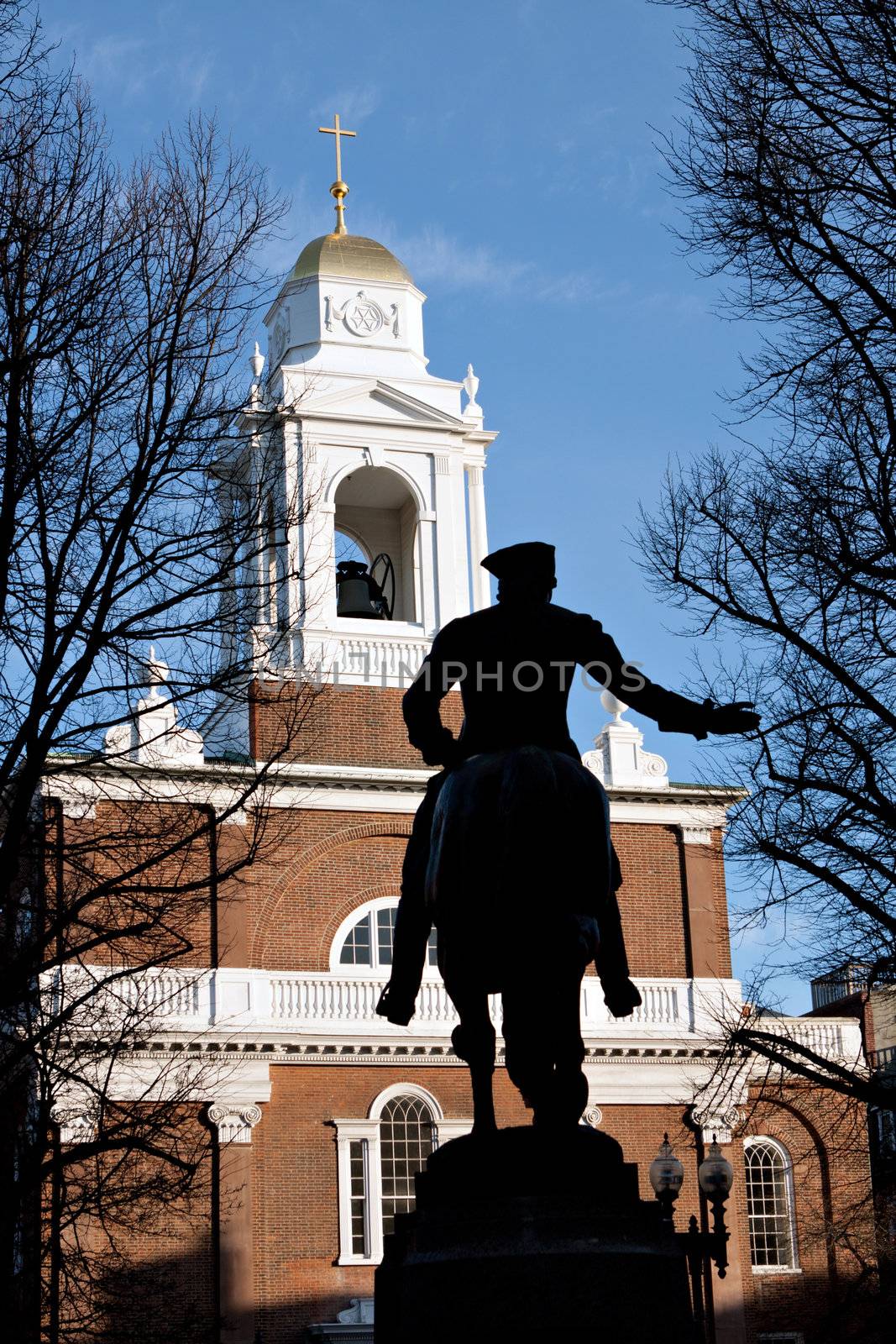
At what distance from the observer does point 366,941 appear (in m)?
33.9

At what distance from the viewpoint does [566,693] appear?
26.1 ft

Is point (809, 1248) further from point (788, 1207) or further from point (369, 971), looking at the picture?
point (369, 971)

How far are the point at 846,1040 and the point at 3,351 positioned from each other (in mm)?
28376

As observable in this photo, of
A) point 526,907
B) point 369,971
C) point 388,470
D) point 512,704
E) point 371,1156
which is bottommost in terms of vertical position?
point 371,1156

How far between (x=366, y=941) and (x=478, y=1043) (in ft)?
87.2

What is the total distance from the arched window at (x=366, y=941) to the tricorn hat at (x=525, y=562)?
25.7 meters

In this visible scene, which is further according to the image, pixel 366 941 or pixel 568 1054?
pixel 366 941

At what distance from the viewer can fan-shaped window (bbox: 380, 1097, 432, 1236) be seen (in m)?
32.2

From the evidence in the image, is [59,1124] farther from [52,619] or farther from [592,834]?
[592,834]

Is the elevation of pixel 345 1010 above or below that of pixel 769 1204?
above

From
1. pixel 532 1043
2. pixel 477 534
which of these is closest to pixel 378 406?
pixel 477 534

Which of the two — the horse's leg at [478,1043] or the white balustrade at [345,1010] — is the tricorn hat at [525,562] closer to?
the horse's leg at [478,1043]

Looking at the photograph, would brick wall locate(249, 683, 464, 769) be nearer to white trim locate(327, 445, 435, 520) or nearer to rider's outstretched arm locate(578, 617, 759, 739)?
white trim locate(327, 445, 435, 520)

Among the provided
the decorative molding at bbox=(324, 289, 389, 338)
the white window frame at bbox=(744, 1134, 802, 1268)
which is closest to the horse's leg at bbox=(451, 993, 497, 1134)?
the white window frame at bbox=(744, 1134, 802, 1268)
